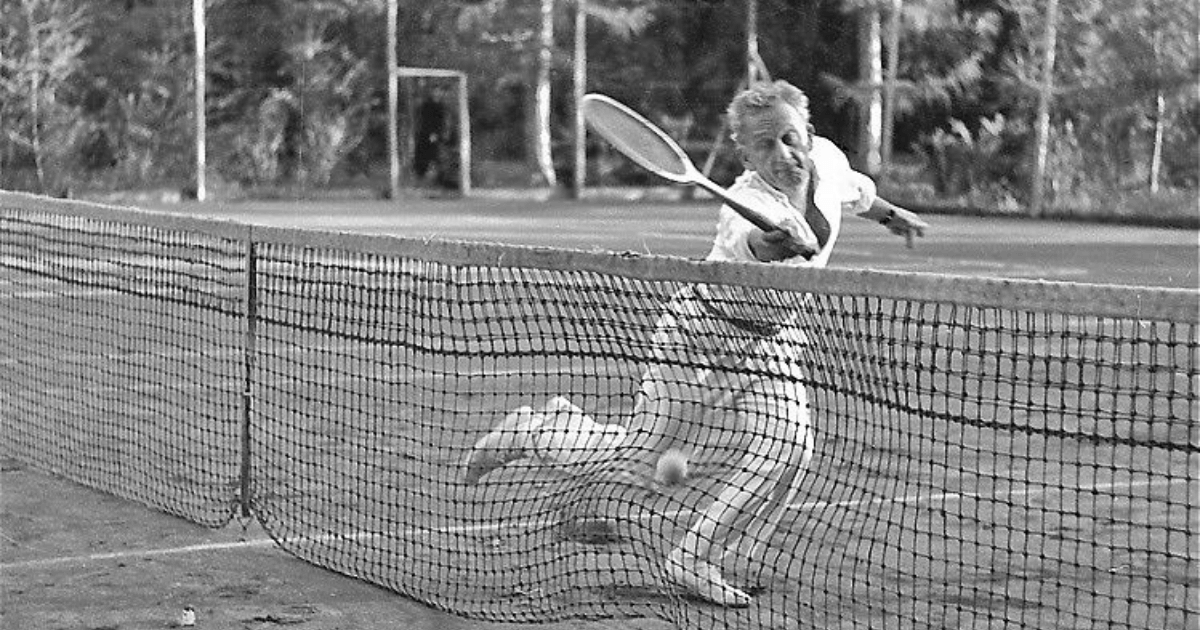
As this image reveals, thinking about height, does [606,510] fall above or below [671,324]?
below

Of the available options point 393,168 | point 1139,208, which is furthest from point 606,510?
point 393,168

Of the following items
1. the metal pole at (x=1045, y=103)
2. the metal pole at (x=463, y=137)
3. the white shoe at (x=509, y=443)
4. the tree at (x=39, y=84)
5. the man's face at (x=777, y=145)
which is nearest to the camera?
the man's face at (x=777, y=145)

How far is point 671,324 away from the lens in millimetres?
6480

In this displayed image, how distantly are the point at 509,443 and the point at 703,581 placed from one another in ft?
2.78

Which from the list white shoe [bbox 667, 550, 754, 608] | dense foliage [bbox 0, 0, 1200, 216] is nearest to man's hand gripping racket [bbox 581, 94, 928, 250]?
white shoe [bbox 667, 550, 754, 608]

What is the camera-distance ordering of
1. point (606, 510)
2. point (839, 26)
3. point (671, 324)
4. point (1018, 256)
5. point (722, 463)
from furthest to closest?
point (839, 26) → point (1018, 256) → point (606, 510) → point (722, 463) → point (671, 324)

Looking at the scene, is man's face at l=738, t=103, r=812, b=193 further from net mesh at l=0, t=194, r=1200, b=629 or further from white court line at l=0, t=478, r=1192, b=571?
white court line at l=0, t=478, r=1192, b=571

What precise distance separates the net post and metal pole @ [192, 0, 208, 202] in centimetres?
3213

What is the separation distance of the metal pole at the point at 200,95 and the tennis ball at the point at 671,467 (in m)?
33.6

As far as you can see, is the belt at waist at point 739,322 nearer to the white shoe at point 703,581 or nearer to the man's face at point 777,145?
the man's face at point 777,145

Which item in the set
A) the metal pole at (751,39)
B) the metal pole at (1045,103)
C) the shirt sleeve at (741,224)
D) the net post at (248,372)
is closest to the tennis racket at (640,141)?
the shirt sleeve at (741,224)

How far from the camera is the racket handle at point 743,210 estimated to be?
19.8 feet

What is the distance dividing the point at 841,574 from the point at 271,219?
25274 mm

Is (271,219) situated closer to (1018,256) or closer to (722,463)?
(1018,256)
